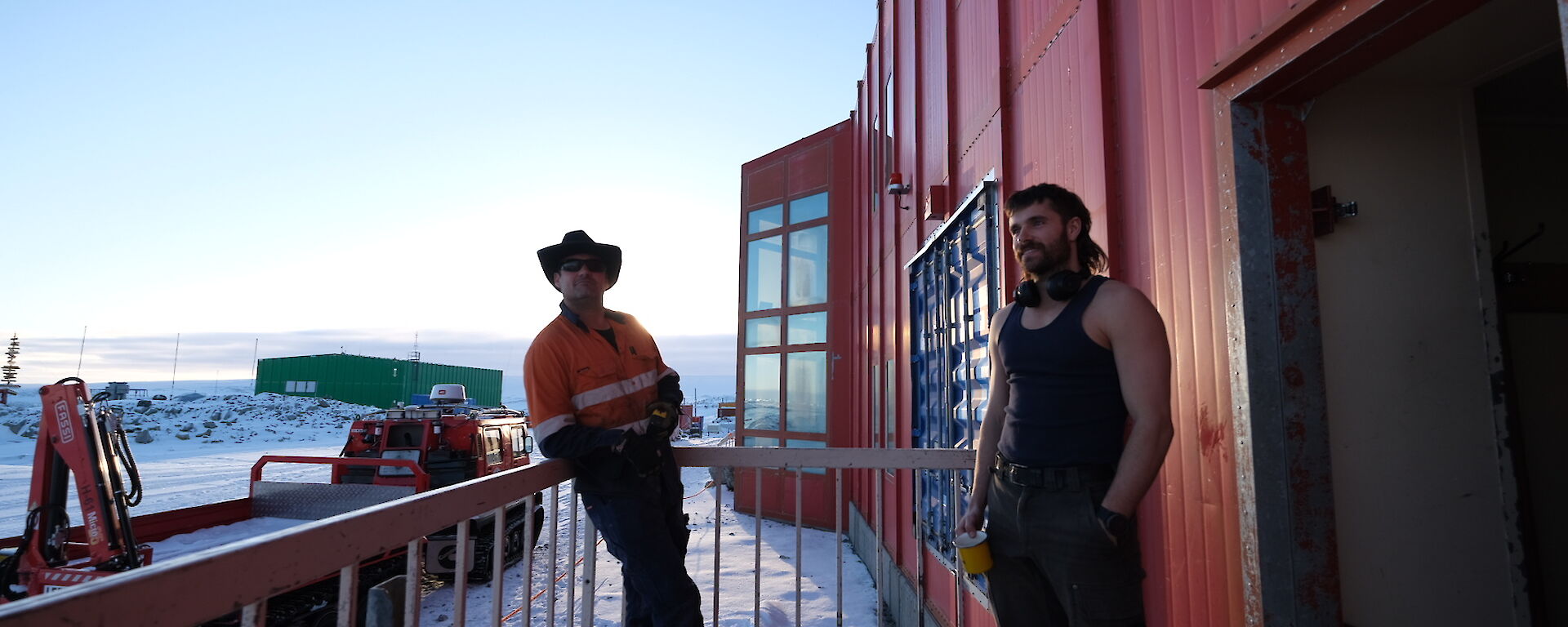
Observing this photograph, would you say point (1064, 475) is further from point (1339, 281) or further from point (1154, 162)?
point (1154, 162)

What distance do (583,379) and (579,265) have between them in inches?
21.4

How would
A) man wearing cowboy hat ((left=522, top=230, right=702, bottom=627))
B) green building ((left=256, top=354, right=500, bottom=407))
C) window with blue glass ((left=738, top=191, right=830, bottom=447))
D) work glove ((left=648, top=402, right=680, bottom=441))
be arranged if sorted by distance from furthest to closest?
green building ((left=256, top=354, right=500, bottom=407)) → window with blue glass ((left=738, top=191, right=830, bottom=447)) → work glove ((left=648, top=402, right=680, bottom=441)) → man wearing cowboy hat ((left=522, top=230, right=702, bottom=627))

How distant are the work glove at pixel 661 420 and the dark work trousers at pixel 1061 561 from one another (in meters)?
1.37

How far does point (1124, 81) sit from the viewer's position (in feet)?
8.82

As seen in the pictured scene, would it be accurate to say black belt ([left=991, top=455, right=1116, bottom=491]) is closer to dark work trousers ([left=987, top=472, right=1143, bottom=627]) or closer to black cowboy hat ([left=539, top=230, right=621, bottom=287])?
dark work trousers ([left=987, top=472, right=1143, bottom=627])

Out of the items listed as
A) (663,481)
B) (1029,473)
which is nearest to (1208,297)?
(1029,473)

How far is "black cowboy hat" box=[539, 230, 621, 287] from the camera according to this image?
3.10 meters

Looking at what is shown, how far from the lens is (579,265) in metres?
3.08

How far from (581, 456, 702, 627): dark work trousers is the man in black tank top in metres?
1.25

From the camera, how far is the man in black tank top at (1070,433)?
1.74 meters

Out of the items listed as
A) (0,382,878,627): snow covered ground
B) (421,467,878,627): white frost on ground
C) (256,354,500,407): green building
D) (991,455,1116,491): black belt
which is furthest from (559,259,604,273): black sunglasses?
(256,354,500,407): green building

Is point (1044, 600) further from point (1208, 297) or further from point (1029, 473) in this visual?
point (1208, 297)

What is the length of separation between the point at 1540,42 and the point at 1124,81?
110 centimetres

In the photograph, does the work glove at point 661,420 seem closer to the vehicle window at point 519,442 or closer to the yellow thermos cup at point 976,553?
the yellow thermos cup at point 976,553
